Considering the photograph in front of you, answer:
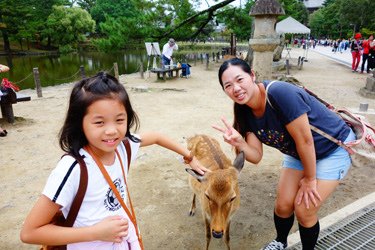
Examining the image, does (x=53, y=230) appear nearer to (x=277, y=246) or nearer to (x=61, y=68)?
(x=277, y=246)

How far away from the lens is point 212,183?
2.31 m

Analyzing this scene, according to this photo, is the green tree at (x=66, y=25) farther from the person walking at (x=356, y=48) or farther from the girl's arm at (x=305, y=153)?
the girl's arm at (x=305, y=153)

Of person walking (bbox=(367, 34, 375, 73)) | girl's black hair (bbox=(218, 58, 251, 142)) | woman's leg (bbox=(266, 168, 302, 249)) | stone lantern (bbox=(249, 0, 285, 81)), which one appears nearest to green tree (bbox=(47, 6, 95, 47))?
person walking (bbox=(367, 34, 375, 73))

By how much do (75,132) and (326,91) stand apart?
414 inches

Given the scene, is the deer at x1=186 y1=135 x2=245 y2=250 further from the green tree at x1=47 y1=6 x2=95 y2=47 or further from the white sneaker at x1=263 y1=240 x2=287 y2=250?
the green tree at x1=47 y1=6 x2=95 y2=47

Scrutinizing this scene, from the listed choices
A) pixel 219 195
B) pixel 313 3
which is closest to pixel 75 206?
pixel 219 195

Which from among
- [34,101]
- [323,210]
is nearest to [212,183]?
[323,210]

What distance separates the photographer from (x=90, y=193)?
4.48 feet

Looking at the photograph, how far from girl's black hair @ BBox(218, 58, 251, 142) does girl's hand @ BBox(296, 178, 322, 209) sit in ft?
2.10

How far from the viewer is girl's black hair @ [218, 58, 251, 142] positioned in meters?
2.07

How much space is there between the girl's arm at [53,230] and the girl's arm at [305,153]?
4.18 feet

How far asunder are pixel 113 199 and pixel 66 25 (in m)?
42.8

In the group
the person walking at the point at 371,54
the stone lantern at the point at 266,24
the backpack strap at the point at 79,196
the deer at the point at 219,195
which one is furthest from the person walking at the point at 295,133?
the person walking at the point at 371,54

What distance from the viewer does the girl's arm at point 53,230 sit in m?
1.25
